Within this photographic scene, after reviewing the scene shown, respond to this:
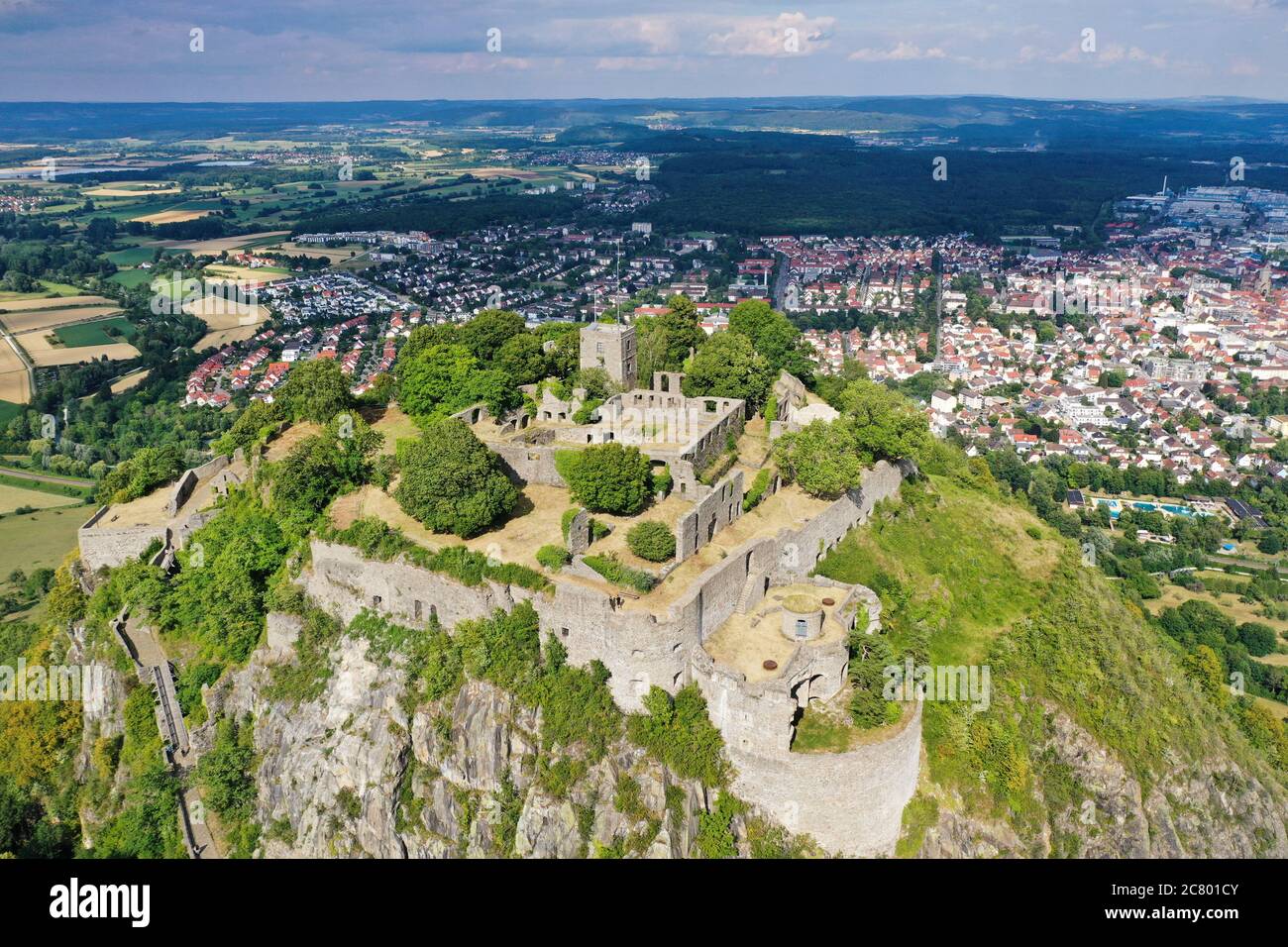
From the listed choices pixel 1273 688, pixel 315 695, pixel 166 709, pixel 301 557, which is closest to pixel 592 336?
pixel 301 557

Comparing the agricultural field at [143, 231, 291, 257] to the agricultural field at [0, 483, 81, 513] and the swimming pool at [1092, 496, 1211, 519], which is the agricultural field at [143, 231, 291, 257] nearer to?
the agricultural field at [0, 483, 81, 513]

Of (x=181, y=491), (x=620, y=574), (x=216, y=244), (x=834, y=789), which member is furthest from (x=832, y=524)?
(x=216, y=244)

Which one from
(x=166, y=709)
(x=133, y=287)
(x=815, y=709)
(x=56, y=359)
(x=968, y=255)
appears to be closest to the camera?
(x=815, y=709)

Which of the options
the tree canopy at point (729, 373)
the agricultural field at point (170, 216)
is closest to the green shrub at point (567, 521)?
the tree canopy at point (729, 373)

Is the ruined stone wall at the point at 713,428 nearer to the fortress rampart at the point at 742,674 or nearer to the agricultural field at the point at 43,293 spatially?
the fortress rampart at the point at 742,674

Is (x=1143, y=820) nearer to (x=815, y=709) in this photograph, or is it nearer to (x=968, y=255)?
(x=815, y=709)

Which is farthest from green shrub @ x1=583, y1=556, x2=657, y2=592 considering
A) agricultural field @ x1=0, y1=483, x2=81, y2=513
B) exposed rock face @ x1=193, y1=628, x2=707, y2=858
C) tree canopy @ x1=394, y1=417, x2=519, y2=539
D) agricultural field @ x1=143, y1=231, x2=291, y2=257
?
agricultural field @ x1=143, y1=231, x2=291, y2=257

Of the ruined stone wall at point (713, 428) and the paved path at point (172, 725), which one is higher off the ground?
the ruined stone wall at point (713, 428)
